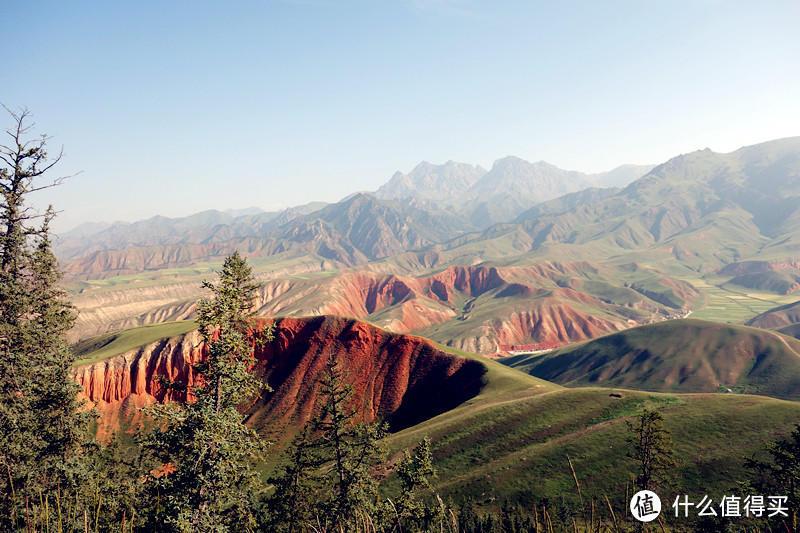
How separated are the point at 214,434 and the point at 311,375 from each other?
83.7 meters

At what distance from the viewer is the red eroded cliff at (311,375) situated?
290 ft

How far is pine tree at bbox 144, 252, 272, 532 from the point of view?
16453 mm

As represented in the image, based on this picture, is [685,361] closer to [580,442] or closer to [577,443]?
[580,442]

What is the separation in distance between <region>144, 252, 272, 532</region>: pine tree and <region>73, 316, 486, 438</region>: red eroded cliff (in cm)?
7080

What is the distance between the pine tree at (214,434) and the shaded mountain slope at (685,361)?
452ft

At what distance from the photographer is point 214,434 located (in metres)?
16.5

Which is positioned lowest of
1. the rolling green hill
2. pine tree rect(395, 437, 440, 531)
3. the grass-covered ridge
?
the rolling green hill

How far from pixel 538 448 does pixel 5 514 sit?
188 ft

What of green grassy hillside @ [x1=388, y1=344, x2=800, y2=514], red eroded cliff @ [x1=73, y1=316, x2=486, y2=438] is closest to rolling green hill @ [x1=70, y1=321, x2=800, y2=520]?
green grassy hillside @ [x1=388, y1=344, x2=800, y2=514]

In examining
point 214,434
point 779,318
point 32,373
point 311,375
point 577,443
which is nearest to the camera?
point 214,434

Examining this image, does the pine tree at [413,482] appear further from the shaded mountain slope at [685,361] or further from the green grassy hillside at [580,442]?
the shaded mountain slope at [685,361]

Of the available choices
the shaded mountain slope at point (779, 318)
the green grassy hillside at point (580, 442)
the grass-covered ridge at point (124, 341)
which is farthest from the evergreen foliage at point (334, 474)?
the shaded mountain slope at point (779, 318)

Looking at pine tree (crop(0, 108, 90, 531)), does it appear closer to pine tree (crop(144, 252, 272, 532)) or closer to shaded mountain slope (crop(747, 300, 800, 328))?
pine tree (crop(144, 252, 272, 532))

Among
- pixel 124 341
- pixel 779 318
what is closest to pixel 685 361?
pixel 779 318
